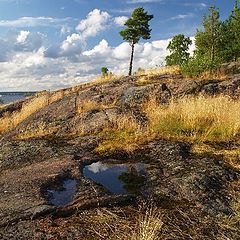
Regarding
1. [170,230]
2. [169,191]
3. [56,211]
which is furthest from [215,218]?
[56,211]

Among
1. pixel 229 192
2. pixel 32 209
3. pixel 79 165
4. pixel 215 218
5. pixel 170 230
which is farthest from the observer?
pixel 79 165

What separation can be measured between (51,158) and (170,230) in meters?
5.21

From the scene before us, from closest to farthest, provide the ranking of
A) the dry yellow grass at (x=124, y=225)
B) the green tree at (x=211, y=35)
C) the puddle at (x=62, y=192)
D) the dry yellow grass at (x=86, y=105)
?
the dry yellow grass at (x=124, y=225), the puddle at (x=62, y=192), the dry yellow grass at (x=86, y=105), the green tree at (x=211, y=35)

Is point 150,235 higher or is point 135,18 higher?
point 135,18

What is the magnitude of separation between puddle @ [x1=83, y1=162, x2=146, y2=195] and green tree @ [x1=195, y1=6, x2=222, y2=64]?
26.8 m

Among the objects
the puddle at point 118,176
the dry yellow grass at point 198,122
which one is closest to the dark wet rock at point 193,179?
the puddle at point 118,176

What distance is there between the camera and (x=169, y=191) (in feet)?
21.6

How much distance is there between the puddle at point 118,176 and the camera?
6.95 m

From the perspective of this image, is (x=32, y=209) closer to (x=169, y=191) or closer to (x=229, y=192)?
(x=169, y=191)

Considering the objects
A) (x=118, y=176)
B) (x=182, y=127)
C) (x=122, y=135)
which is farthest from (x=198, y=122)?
(x=118, y=176)

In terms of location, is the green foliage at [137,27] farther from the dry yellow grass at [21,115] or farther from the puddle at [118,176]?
the puddle at [118,176]

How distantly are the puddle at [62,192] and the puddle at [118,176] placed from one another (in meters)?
0.59

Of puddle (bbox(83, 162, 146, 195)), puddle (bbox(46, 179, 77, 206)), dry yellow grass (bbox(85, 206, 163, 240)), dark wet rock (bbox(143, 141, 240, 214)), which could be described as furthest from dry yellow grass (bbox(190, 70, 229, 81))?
dry yellow grass (bbox(85, 206, 163, 240))

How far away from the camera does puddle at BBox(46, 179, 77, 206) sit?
6297 millimetres
